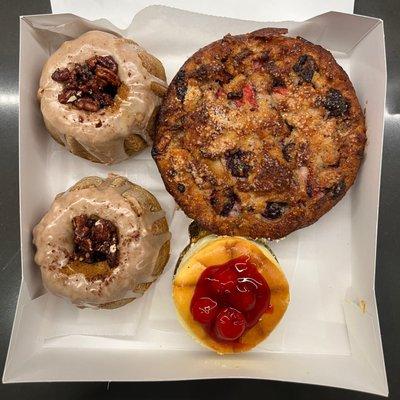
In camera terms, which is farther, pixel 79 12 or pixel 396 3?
pixel 396 3

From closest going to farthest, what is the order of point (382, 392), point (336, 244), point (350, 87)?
1. point (382, 392)
2. point (350, 87)
3. point (336, 244)

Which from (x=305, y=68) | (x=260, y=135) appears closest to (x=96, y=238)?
(x=260, y=135)

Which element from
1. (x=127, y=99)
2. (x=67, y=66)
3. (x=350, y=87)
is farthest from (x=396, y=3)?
(x=67, y=66)

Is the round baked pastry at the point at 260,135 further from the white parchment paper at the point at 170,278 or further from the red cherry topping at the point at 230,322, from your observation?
the red cherry topping at the point at 230,322

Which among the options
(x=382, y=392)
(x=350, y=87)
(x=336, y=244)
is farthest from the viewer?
(x=336, y=244)

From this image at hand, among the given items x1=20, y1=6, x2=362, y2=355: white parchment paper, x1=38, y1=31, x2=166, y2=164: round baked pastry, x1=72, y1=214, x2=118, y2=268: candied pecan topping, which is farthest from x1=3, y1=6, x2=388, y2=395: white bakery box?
x1=72, y1=214, x2=118, y2=268: candied pecan topping

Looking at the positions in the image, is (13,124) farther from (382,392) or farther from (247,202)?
(382,392)

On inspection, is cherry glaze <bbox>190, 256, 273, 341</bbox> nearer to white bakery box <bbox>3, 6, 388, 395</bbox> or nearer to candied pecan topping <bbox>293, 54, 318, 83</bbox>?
white bakery box <bbox>3, 6, 388, 395</bbox>
